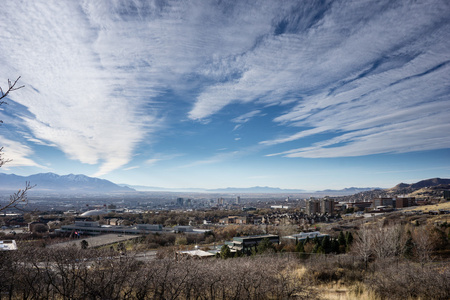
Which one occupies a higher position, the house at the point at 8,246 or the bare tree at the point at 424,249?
the house at the point at 8,246

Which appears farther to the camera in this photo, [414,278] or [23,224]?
[23,224]

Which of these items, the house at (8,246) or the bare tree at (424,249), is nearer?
the house at (8,246)

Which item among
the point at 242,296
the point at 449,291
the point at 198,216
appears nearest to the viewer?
the point at 242,296

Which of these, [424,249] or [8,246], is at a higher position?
[8,246]

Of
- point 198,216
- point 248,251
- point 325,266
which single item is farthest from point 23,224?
point 325,266

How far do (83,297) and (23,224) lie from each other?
8657 cm

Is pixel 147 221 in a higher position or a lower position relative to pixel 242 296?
lower

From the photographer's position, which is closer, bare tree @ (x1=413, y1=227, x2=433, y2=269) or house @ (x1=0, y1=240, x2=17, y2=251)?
house @ (x1=0, y1=240, x2=17, y2=251)

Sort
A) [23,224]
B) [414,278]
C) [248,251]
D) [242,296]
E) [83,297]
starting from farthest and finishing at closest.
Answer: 1. [23,224]
2. [248,251]
3. [414,278]
4. [242,296]
5. [83,297]

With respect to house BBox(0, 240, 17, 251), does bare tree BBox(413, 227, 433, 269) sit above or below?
below

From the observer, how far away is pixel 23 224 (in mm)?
77375

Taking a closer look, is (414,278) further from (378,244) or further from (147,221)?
(147,221)

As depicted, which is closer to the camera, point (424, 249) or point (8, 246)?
point (8, 246)

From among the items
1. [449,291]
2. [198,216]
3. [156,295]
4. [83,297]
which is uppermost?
[83,297]
